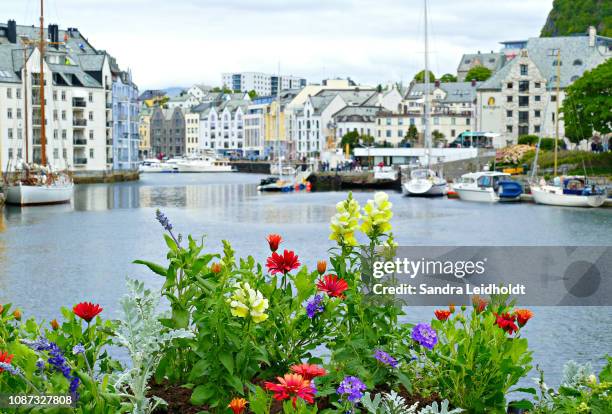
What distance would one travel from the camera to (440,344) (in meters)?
9.27

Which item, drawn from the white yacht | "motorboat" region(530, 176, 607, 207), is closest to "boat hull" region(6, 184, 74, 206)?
"motorboat" region(530, 176, 607, 207)

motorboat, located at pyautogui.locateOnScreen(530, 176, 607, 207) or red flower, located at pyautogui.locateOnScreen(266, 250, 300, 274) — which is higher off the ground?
red flower, located at pyautogui.locateOnScreen(266, 250, 300, 274)

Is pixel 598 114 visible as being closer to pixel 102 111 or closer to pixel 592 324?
pixel 592 324

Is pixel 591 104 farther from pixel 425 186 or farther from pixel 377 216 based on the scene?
pixel 377 216

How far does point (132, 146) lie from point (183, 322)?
137m

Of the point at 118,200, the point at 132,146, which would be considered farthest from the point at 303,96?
the point at 118,200

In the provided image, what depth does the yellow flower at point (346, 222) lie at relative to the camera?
962 centimetres

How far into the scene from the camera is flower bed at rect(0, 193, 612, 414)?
8266mm

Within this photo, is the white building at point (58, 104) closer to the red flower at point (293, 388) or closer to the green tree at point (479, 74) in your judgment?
the green tree at point (479, 74)

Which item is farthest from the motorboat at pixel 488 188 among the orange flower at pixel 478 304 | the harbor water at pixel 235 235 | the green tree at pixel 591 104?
the orange flower at pixel 478 304

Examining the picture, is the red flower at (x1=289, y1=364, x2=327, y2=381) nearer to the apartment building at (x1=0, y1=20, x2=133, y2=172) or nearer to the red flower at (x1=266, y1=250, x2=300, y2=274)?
the red flower at (x1=266, y1=250, x2=300, y2=274)

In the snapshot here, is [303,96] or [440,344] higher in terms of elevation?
[303,96]

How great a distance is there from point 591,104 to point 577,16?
358ft

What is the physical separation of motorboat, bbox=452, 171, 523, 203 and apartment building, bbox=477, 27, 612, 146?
45.9m
